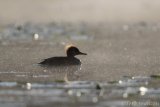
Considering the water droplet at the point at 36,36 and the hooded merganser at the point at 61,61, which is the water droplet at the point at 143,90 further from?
the water droplet at the point at 36,36

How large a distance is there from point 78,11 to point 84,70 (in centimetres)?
1253

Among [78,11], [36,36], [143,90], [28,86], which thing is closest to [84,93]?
[143,90]

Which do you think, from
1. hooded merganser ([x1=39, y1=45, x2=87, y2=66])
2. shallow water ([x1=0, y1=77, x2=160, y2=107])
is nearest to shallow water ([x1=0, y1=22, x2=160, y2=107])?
shallow water ([x1=0, y1=77, x2=160, y2=107])

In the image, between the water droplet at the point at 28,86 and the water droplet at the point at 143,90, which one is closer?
the water droplet at the point at 143,90

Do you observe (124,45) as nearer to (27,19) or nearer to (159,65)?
(159,65)

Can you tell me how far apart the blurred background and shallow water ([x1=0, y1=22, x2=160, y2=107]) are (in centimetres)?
286

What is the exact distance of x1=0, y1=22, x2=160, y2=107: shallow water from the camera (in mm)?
10141

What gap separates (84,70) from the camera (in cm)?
1316

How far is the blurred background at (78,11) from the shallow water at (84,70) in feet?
9.38

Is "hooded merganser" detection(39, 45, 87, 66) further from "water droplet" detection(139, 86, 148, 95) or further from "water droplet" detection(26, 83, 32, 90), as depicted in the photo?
"water droplet" detection(139, 86, 148, 95)

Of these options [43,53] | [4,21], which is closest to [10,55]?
[43,53]

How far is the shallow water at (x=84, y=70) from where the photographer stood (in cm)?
1014

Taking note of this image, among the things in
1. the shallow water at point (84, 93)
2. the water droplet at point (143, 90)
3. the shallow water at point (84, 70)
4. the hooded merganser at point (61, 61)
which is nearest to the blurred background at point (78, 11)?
the shallow water at point (84, 70)

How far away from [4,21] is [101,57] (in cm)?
965
